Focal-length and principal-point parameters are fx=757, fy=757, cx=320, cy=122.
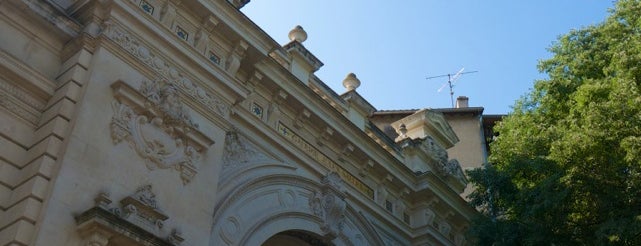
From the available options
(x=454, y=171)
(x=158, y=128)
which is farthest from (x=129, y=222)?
(x=454, y=171)

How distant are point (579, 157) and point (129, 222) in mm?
9640

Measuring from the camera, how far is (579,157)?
16.0 m

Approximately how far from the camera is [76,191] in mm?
11016

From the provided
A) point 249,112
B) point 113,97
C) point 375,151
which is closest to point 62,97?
point 113,97

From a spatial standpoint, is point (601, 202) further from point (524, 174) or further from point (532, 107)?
point (532, 107)

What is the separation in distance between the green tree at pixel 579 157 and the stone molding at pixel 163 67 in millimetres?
6878

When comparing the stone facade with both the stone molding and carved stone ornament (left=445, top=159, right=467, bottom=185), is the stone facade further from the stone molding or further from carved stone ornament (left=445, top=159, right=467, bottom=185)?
carved stone ornament (left=445, top=159, right=467, bottom=185)

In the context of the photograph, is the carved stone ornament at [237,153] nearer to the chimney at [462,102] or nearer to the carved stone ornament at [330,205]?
the carved stone ornament at [330,205]

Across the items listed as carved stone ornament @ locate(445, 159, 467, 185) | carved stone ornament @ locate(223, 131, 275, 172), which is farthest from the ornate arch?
carved stone ornament @ locate(445, 159, 467, 185)

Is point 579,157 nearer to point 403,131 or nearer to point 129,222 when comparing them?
point 403,131

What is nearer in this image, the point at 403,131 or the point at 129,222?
the point at 129,222

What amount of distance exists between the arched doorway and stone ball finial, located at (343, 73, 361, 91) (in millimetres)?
4821

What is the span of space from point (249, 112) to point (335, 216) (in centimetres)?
325

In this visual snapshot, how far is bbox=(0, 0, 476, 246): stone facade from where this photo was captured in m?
11.1
